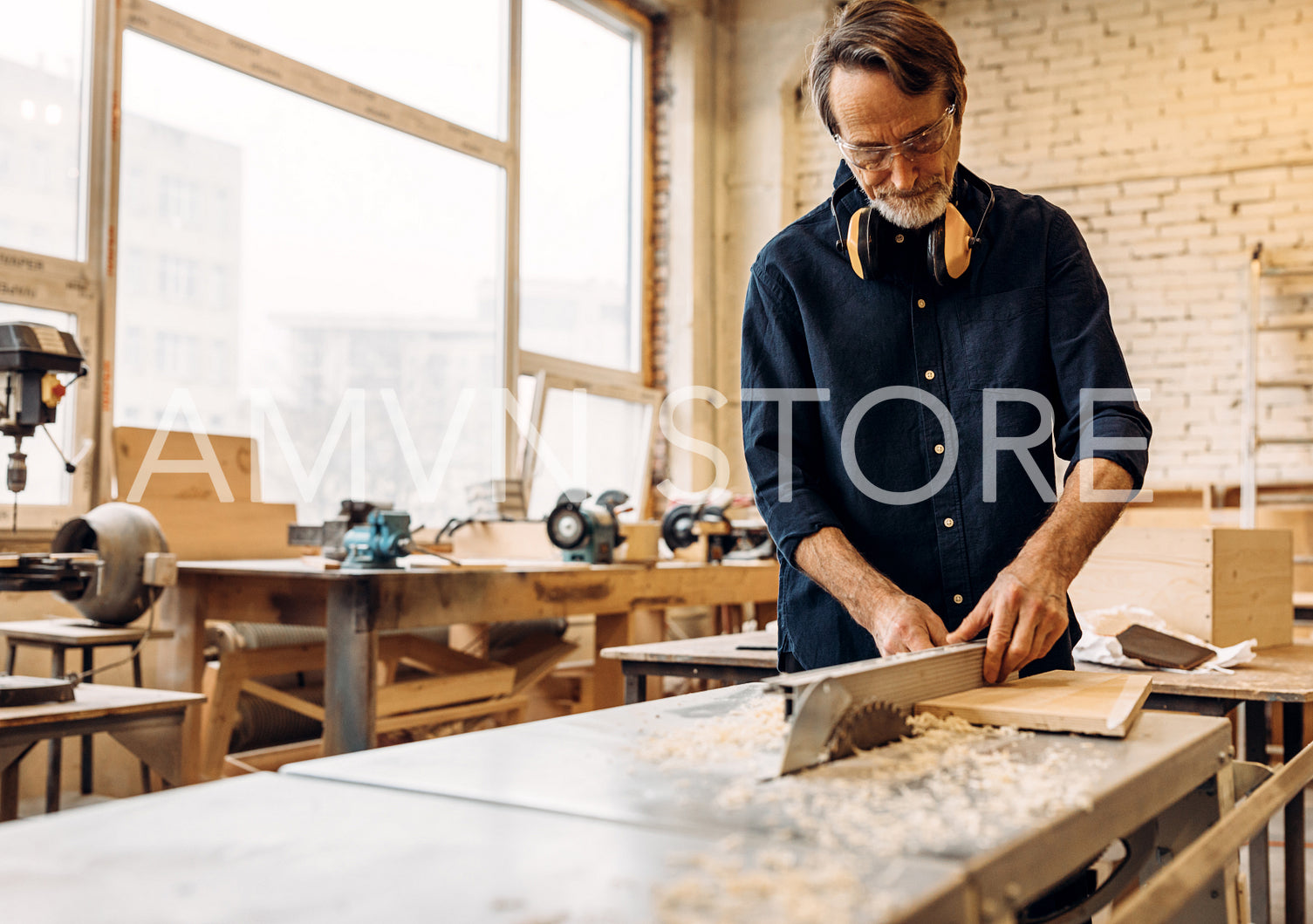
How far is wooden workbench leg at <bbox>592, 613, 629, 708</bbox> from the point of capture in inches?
141

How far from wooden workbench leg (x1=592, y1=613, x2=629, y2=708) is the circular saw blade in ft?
7.83

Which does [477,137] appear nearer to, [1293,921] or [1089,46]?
[1089,46]

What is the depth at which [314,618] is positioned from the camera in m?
2.99

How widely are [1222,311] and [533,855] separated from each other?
6259 mm

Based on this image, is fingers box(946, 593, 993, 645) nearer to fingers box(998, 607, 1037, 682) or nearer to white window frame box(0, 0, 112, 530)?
fingers box(998, 607, 1037, 682)

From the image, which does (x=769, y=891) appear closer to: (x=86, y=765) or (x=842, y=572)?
(x=842, y=572)

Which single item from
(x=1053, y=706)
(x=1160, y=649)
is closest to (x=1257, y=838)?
(x=1160, y=649)

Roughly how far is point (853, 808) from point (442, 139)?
535cm

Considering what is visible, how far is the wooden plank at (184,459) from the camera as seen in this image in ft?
12.6

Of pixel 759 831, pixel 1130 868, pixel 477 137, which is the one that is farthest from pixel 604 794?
pixel 477 137

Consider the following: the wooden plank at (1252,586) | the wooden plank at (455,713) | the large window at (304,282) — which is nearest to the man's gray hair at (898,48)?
the wooden plank at (1252,586)

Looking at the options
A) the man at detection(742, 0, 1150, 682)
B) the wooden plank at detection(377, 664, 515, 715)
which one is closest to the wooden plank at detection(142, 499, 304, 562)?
the wooden plank at detection(377, 664, 515, 715)

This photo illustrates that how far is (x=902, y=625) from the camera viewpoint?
1.31 meters

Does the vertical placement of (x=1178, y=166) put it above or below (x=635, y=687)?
above
